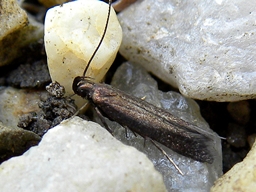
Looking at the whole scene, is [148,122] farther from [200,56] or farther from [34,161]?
[34,161]

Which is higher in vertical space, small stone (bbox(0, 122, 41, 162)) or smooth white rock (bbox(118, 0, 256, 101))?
smooth white rock (bbox(118, 0, 256, 101))

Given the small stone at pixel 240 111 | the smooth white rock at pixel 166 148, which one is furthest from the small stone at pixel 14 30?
the small stone at pixel 240 111

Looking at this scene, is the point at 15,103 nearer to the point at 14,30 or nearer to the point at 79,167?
the point at 14,30

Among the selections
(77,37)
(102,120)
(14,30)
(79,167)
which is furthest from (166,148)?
(14,30)

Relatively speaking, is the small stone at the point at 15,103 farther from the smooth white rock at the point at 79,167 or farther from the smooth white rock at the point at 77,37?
the smooth white rock at the point at 79,167

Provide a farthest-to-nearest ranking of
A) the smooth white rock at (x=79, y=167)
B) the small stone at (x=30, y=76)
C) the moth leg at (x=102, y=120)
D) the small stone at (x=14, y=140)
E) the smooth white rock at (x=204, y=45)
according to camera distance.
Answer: the small stone at (x=30, y=76) → the moth leg at (x=102, y=120) → the smooth white rock at (x=204, y=45) → the small stone at (x=14, y=140) → the smooth white rock at (x=79, y=167)

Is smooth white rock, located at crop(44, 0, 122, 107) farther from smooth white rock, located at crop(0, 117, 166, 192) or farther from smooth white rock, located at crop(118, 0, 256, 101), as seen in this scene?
smooth white rock, located at crop(0, 117, 166, 192)

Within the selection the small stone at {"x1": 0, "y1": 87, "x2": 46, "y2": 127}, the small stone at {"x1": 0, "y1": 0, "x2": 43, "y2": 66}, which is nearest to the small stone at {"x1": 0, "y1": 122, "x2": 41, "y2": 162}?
the small stone at {"x1": 0, "y1": 87, "x2": 46, "y2": 127}
